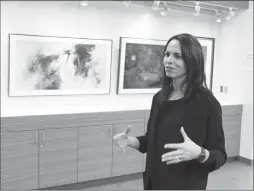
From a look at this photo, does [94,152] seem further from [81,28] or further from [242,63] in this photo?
[242,63]

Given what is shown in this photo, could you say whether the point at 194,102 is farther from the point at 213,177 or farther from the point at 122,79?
the point at 213,177

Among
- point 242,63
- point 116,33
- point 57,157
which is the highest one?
point 116,33

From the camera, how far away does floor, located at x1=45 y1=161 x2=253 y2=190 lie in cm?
402

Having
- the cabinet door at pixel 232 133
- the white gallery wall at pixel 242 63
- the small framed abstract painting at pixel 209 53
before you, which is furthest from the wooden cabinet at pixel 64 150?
the white gallery wall at pixel 242 63

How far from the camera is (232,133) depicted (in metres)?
5.16

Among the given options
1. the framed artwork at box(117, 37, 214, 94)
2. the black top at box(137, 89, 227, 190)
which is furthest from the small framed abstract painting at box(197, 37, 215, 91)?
the black top at box(137, 89, 227, 190)

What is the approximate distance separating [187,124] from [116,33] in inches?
124

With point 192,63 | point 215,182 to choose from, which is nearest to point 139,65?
point 215,182

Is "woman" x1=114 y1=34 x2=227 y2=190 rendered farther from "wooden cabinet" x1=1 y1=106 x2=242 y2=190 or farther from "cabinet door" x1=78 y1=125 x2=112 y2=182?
"cabinet door" x1=78 y1=125 x2=112 y2=182

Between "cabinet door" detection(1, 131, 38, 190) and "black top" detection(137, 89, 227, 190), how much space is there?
234 cm

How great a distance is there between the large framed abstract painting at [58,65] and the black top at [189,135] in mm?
2622

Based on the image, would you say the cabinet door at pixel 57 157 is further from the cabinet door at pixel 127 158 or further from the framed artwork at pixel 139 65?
the framed artwork at pixel 139 65

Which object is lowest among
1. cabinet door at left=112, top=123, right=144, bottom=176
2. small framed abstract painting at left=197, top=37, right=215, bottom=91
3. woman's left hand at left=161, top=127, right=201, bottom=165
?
cabinet door at left=112, top=123, right=144, bottom=176

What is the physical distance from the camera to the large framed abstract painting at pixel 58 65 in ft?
12.2
